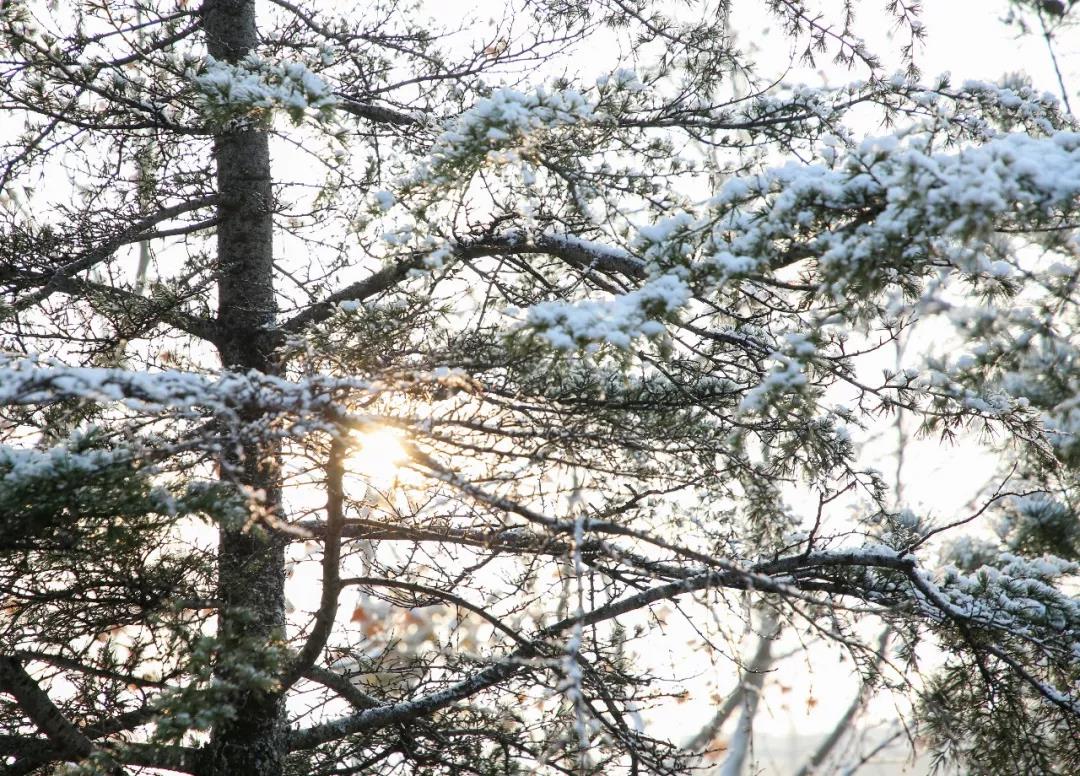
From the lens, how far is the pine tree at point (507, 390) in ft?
10.3

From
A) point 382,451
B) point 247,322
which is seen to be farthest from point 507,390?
point 247,322

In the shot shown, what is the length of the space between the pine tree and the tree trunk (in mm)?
28

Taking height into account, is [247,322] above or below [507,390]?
above

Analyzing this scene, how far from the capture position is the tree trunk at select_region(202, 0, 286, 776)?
14.7 feet

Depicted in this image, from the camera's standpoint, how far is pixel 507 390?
4.02 metres

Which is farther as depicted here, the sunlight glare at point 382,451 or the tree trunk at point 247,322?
the tree trunk at point 247,322

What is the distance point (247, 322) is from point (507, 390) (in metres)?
2.31

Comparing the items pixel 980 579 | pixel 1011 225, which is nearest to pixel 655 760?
pixel 980 579

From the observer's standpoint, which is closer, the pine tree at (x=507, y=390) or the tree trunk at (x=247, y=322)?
the pine tree at (x=507, y=390)

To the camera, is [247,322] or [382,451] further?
[247,322]

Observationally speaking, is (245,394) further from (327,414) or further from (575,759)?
(575,759)

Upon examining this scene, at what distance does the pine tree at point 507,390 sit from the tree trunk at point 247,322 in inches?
1.1

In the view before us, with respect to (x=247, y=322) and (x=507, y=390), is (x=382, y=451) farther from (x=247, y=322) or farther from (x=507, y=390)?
(x=247, y=322)

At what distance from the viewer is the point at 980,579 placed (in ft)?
14.5
